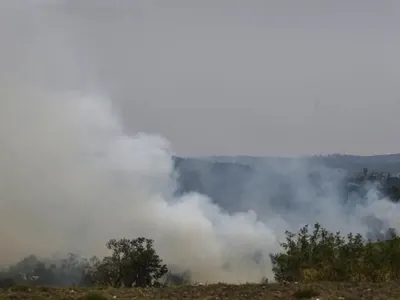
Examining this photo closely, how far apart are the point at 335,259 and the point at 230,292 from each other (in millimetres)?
5176

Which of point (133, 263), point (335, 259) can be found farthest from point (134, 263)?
point (335, 259)

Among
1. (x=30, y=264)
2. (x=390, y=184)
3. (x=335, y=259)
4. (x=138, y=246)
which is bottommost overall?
(x=335, y=259)

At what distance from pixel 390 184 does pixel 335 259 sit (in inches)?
4899

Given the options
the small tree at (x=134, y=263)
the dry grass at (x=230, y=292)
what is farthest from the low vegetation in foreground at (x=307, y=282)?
the small tree at (x=134, y=263)

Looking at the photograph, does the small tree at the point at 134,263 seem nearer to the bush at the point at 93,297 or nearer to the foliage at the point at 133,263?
the foliage at the point at 133,263

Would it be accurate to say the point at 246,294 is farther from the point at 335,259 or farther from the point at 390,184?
the point at 390,184

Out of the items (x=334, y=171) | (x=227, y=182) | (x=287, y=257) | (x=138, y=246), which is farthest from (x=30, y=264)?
(x=287, y=257)

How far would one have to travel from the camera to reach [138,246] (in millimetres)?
43031

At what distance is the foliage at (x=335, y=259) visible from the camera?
56.7ft

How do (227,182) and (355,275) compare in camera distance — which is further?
(227,182)

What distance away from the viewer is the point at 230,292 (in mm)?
14633

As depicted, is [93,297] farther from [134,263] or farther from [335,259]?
[134,263]

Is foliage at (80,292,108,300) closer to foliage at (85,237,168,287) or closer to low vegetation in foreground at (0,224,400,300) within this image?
low vegetation in foreground at (0,224,400,300)

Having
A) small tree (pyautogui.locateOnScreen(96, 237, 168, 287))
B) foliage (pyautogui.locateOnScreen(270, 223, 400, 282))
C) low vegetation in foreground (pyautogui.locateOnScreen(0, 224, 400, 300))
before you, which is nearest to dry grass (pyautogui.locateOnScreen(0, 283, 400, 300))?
low vegetation in foreground (pyautogui.locateOnScreen(0, 224, 400, 300))
